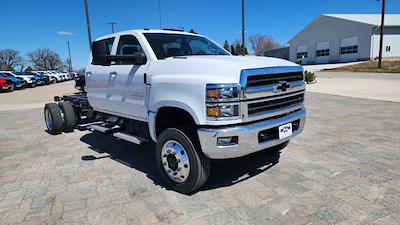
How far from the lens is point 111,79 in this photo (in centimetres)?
523

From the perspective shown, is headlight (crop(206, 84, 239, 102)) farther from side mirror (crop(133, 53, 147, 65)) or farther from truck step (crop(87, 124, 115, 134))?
truck step (crop(87, 124, 115, 134))

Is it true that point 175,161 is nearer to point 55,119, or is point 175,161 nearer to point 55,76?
point 55,119

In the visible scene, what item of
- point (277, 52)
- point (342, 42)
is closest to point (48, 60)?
point (277, 52)

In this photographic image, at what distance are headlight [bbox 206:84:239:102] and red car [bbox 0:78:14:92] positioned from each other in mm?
26253

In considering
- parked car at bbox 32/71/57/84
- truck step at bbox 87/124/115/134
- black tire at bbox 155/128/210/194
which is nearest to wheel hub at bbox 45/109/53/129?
truck step at bbox 87/124/115/134

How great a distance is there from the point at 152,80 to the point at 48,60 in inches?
4247

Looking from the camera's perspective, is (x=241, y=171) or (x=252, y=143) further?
(x=241, y=171)

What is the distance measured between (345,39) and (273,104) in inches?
2030

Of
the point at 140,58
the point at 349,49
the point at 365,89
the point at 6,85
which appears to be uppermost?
the point at 349,49

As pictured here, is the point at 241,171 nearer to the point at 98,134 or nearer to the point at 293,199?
the point at 293,199

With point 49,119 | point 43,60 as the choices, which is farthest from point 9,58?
point 49,119

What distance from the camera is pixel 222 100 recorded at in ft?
11.1

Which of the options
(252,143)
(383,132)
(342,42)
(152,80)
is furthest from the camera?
(342,42)

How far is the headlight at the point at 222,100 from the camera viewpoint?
339 centimetres
